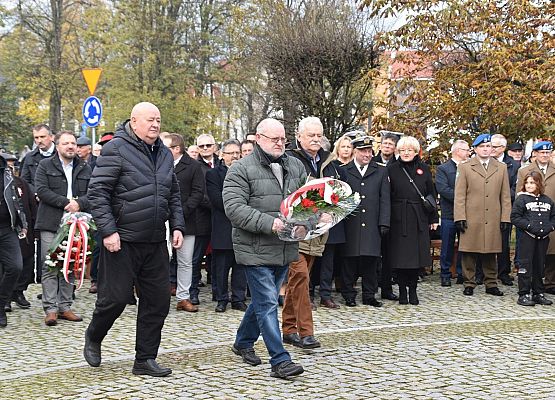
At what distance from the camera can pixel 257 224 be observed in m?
7.30

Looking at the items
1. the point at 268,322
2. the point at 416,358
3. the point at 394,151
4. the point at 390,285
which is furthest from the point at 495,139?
the point at 268,322

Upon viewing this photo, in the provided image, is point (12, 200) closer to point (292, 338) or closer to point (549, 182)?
point (292, 338)

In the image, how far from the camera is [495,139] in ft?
43.9

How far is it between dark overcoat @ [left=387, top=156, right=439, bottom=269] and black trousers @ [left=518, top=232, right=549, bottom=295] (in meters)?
1.25

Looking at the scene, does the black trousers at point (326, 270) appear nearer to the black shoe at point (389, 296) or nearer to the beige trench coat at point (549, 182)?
the black shoe at point (389, 296)

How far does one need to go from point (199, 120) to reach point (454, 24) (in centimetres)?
2006

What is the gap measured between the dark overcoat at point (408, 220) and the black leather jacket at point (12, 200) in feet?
15.0

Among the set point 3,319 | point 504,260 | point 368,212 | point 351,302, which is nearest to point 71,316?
point 3,319

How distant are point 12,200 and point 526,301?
6.49m

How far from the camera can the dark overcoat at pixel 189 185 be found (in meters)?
11.0

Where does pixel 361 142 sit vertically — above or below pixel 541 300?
above

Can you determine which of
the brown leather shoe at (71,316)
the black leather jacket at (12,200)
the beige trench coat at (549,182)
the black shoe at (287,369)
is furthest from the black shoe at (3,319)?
the beige trench coat at (549,182)

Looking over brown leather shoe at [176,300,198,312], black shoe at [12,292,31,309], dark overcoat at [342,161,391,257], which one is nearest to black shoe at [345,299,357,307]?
dark overcoat at [342,161,391,257]

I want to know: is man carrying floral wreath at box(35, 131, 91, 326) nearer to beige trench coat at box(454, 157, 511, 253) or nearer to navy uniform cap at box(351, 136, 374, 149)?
navy uniform cap at box(351, 136, 374, 149)
